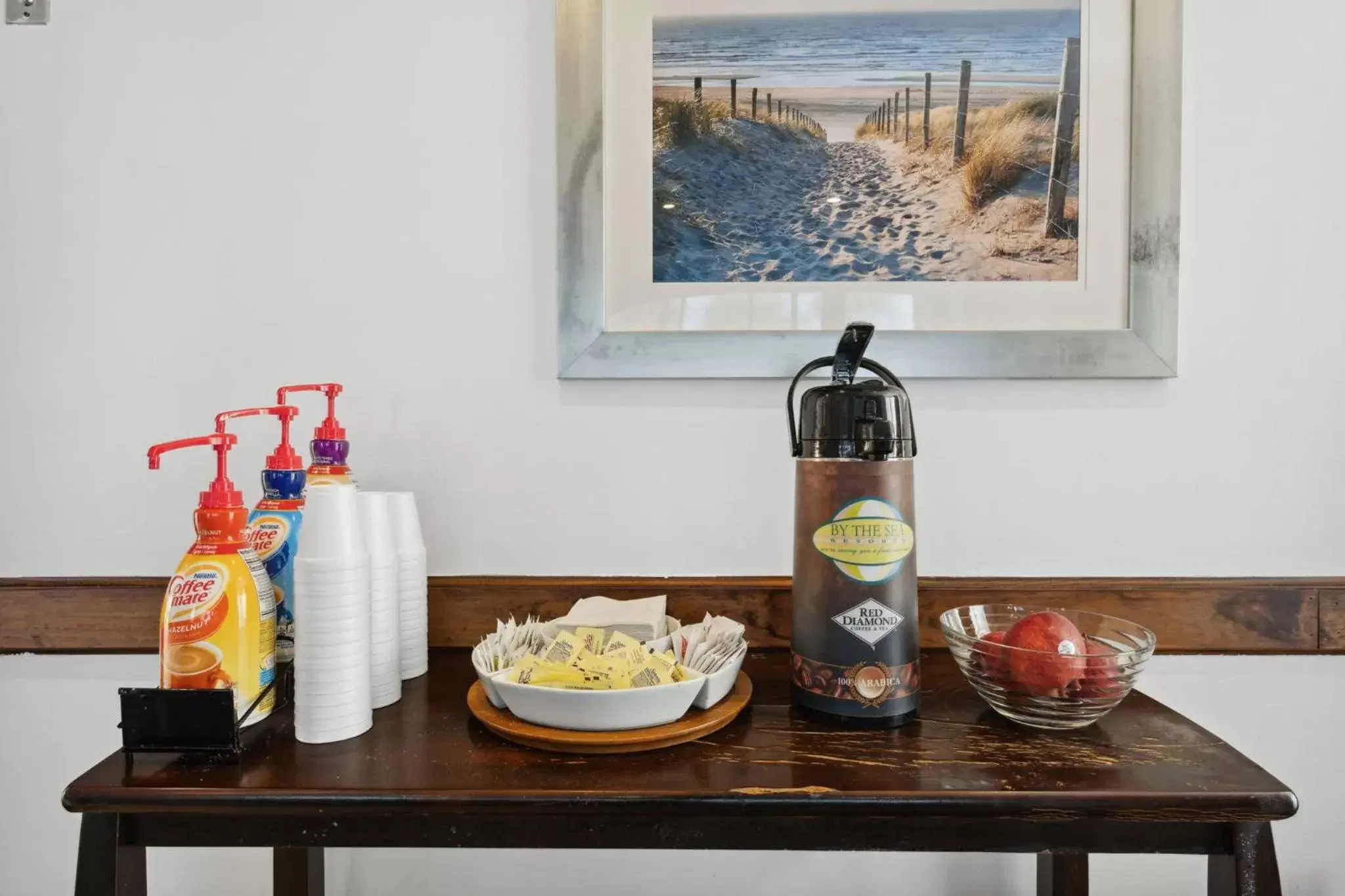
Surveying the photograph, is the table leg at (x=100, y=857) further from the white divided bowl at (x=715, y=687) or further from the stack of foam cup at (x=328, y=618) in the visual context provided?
the white divided bowl at (x=715, y=687)

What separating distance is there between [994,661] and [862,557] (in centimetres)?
16

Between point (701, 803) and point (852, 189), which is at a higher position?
point (852, 189)

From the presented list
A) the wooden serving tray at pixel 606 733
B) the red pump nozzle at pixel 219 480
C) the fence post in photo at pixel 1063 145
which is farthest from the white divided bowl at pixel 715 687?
the fence post in photo at pixel 1063 145

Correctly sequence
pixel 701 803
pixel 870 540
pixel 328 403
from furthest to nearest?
→ pixel 328 403 < pixel 870 540 < pixel 701 803

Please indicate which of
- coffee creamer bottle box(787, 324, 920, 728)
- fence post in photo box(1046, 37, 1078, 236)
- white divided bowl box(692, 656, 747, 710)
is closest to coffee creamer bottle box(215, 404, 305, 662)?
white divided bowl box(692, 656, 747, 710)

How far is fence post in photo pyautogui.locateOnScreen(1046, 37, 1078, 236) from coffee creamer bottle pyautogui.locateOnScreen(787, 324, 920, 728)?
0.46 m

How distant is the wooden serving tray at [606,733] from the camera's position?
0.60 meters

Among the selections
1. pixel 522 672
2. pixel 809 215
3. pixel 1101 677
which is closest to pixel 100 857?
pixel 522 672

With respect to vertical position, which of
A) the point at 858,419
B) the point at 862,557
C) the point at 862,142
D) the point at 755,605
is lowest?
the point at 755,605

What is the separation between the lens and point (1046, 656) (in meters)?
0.62

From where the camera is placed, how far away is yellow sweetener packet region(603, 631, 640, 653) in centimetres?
68

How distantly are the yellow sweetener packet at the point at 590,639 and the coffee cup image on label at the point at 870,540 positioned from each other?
262 millimetres

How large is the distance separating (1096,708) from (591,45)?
984 millimetres

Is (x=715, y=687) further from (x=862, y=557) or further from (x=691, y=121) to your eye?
(x=691, y=121)
